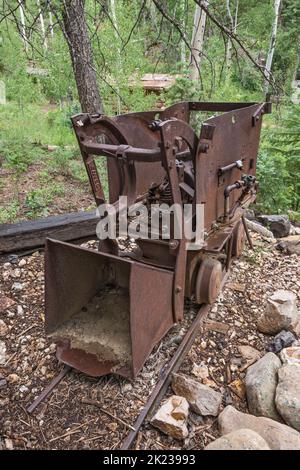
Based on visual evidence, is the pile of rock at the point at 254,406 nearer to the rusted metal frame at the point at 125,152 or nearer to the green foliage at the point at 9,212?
the rusted metal frame at the point at 125,152

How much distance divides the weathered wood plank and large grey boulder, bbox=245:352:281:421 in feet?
8.72

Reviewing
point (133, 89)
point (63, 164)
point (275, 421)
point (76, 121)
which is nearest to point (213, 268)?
point (275, 421)

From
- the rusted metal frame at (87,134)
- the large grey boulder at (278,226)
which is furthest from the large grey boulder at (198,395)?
the large grey boulder at (278,226)

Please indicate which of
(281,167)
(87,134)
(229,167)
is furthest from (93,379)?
(281,167)

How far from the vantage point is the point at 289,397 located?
2400 mm

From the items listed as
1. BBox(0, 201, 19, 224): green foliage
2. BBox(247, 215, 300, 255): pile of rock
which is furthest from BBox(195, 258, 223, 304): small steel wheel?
BBox(0, 201, 19, 224): green foliage

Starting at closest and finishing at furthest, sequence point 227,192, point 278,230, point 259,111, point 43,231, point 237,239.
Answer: point 227,192
point 259,111
point 237,239
point 43,231
point 278,230

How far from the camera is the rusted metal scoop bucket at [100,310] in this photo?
248 centimetres

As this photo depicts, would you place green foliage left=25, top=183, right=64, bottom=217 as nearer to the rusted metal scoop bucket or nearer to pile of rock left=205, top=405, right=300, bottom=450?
the rusted metal scoop bucket

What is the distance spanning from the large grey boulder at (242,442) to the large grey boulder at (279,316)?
131 centimetres

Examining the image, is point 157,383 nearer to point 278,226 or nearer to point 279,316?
point 279,316

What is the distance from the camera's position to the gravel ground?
235cm

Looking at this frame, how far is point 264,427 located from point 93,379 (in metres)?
1.24

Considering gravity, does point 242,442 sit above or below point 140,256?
below
